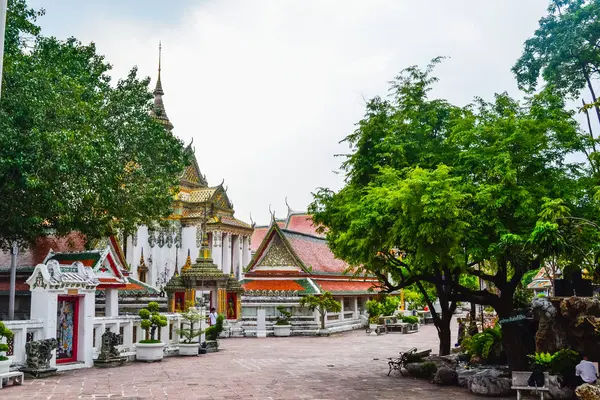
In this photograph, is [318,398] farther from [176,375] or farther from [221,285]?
[221,285]

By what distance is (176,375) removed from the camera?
16125 mm

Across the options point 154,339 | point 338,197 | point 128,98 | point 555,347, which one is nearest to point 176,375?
point 154,339

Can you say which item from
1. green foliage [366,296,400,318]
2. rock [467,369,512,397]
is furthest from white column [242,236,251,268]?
rock [467,369,512,397]

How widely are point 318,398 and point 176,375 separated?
5.04 m

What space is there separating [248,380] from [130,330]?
6107 millimetres

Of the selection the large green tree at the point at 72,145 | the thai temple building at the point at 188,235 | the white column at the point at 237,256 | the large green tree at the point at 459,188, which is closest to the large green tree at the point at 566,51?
the large green tree at the point at 459,188

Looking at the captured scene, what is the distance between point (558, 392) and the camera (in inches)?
486

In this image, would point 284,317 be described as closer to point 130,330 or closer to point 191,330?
point 191,330

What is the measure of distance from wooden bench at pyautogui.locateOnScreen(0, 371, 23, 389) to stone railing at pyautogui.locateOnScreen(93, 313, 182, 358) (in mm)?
4087

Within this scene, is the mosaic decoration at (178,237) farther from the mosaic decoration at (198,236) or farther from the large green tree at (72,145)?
the large green tree at (72,145)

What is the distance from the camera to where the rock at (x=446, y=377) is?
1466cm

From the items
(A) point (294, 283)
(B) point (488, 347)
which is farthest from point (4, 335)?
(A) point (294, 283)

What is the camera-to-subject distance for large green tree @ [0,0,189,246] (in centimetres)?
1608

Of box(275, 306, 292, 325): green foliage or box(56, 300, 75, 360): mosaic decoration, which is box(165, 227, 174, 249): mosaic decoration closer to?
box(275, 306, 292, 325): green foliage
